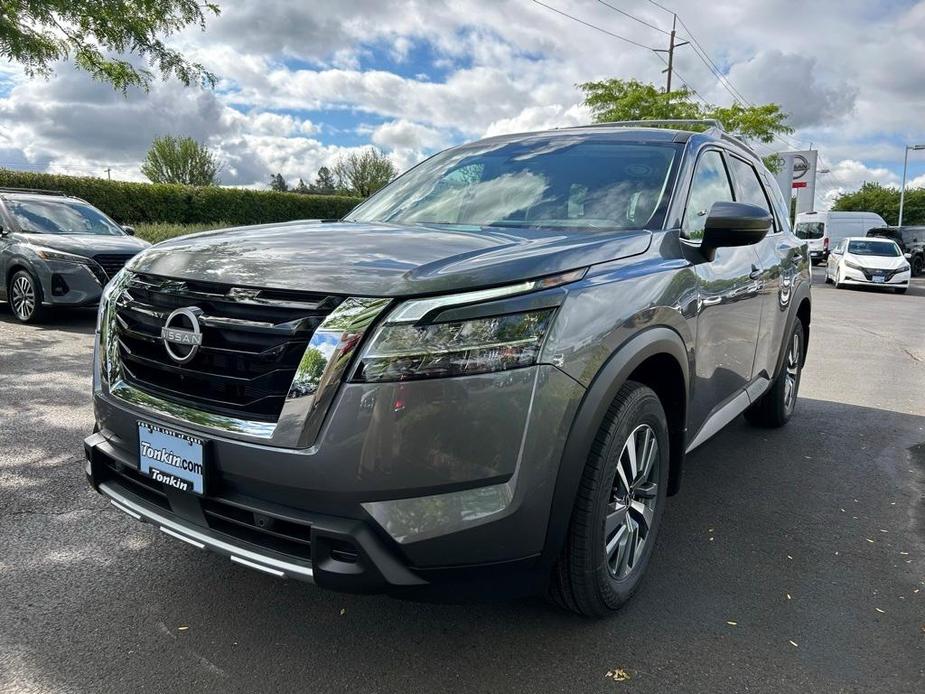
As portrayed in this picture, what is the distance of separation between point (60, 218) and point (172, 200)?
14224 mm

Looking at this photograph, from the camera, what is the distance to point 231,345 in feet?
7.21

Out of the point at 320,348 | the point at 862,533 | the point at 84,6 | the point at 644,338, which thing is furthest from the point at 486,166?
the point at 84,6

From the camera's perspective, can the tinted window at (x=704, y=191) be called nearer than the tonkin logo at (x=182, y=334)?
No

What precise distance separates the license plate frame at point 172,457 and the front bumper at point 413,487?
0.15 ft

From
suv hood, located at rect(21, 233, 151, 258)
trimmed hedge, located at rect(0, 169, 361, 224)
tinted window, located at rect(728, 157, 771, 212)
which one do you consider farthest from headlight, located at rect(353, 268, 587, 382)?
trimmed hedge, located at rect(0, 169, 361, 224)

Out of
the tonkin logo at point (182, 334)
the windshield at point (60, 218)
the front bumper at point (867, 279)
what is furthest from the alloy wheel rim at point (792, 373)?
the front bumper at point (867, 279)

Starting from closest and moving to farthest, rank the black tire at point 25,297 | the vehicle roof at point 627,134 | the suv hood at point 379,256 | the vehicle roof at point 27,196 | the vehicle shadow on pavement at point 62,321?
the suv hood at point 379,256, the vehicle roof at point 627,134, the vehicle shadow on pavement at point 62,321, the black tire at point 25,297, the vehicle roof at point 27,196

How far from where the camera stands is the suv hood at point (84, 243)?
8.53 meters

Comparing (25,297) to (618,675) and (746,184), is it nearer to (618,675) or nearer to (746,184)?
(746,184)

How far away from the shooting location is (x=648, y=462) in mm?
2766

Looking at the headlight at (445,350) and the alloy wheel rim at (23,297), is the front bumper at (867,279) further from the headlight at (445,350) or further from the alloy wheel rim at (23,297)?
the headlight at (445,350)

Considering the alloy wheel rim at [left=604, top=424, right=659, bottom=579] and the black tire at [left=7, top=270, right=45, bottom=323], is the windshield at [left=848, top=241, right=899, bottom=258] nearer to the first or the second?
the black tire at [left=7, top=270, right=45, bottom=323]

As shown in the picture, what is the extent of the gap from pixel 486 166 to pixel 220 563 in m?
2.19

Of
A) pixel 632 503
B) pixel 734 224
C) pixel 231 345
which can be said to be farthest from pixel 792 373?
pixel 231 345
